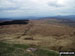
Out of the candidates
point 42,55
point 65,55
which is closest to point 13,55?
point 42,55

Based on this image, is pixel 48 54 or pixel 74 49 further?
pixel 74 49

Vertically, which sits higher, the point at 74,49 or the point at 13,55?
the point at 13,55

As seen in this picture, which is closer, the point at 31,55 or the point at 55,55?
the point at 31,55

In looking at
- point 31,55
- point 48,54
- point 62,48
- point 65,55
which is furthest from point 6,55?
point 62,48

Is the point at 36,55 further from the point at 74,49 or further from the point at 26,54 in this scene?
the point at 74,49

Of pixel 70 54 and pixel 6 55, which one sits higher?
pixel 6 55

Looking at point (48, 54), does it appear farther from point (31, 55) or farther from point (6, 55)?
point (6, 55)

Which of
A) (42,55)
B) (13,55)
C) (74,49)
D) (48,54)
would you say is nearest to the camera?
(13,55)

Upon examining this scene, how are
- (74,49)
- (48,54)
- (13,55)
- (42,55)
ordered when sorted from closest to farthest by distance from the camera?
(13,55) → (42,55) → (48,54) → (74,49)

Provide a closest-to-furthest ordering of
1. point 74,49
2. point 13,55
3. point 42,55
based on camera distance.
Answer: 1. point 13,55
2. point 42,55
3. point 74,49
